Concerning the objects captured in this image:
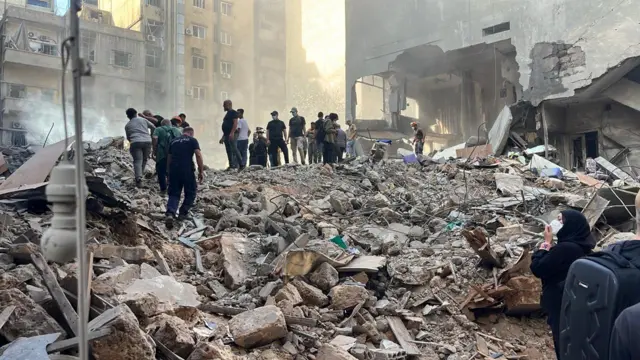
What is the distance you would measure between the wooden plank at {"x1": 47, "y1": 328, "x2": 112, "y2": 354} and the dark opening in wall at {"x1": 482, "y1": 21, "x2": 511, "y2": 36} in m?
16.6

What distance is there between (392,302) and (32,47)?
26.3 m

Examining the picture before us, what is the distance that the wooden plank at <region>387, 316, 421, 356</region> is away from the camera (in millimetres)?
4074

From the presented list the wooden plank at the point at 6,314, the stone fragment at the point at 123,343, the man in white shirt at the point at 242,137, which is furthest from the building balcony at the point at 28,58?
the stone fragment at the point at 123,343

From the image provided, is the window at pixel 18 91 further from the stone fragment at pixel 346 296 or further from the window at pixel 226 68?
the stone fragment at pixel 346 296

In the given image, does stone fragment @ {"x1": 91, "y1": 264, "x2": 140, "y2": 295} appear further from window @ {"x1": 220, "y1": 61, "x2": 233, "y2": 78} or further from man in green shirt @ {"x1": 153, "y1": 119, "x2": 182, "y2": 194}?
window @ {"x1": 220, "y1": 61, "x2": 233, "y2": 78}

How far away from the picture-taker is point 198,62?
35219mm

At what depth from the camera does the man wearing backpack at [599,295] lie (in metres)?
1.80

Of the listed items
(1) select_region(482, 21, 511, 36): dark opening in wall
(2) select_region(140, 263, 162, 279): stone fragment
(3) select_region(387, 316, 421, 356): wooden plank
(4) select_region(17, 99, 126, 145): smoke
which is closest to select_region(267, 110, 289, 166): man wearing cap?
(2) select_region(140, 263, 162, 279): stone fragment

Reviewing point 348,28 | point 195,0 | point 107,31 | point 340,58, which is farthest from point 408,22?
point 340,58

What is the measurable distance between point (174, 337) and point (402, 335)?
210cm

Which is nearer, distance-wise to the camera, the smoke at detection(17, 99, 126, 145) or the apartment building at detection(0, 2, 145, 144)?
the smoke at detection(17, 99, 126, 145)

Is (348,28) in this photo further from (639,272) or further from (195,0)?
(639,272)

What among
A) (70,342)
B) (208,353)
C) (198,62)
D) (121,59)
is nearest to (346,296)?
(208,353)

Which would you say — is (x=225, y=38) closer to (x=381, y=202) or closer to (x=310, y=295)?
(x=381, y=202)
